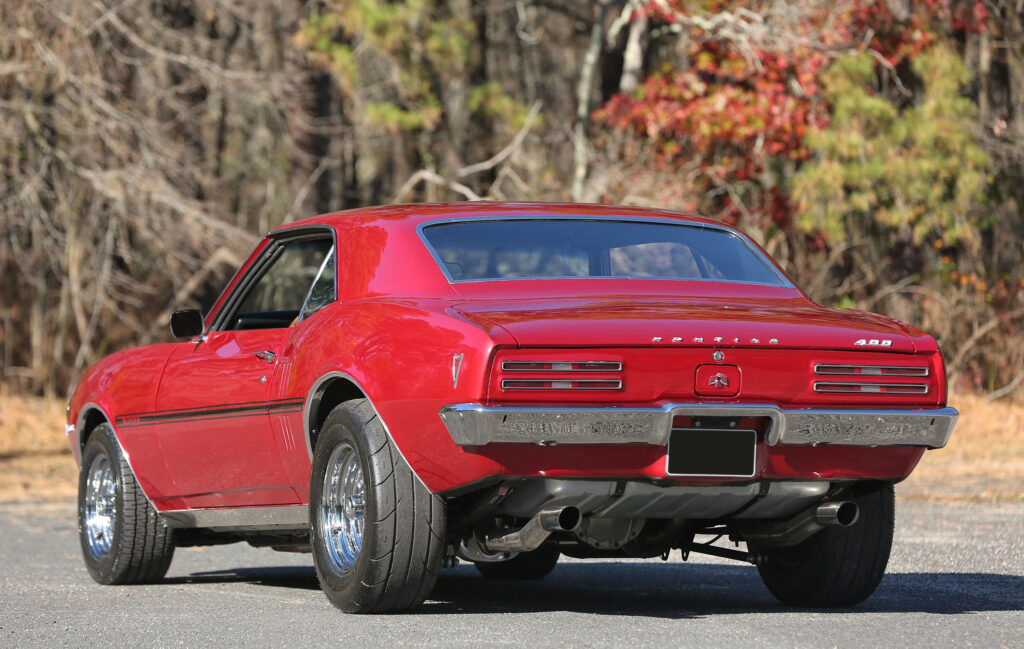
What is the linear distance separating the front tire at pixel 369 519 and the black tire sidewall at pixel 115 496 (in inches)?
75.6

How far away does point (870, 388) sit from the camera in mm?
6219

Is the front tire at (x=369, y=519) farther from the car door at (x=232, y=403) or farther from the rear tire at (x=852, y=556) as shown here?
the rear tire at (x=852, y=556)

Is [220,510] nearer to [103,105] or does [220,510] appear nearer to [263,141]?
[103,105]

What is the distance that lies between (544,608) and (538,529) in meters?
1.00

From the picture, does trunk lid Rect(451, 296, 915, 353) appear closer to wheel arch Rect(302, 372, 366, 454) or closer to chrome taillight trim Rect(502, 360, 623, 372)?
chrome taillight trim Rect(502, 360, 623, 372)

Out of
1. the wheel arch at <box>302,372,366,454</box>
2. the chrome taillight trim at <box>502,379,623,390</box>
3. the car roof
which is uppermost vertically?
the car roof

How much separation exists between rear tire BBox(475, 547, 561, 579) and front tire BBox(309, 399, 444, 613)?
1841mm

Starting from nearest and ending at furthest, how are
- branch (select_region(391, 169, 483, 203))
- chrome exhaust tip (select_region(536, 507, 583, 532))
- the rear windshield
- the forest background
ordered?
1. chrome exhaust tip (select_region(536, 507, 583, 532))
2. the rear windshield
3. the forest background
4. branch (select_region(391, 169, 483, 203))

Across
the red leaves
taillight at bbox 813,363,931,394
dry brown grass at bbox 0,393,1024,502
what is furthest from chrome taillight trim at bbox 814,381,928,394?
the red leaves

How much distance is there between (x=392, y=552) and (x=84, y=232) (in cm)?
1390

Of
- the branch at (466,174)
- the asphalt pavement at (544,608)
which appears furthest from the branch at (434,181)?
the asphalt pavement at (544,608)

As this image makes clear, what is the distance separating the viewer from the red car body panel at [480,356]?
5891mm

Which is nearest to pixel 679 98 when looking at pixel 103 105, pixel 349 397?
pixel 103 105

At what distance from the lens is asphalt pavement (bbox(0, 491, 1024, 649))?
6090 millimetres
